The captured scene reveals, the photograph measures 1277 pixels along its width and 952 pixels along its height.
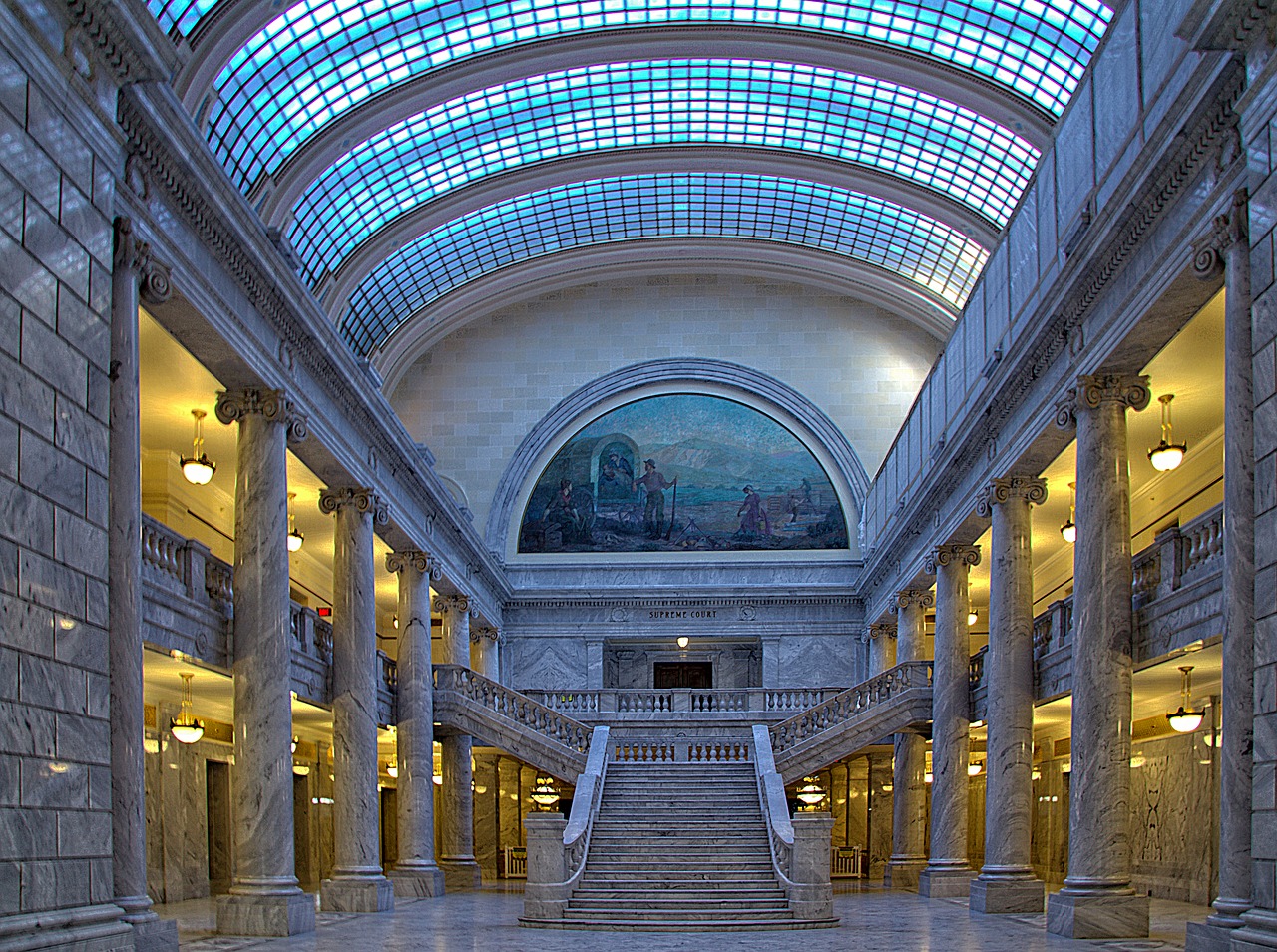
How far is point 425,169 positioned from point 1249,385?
2595cm

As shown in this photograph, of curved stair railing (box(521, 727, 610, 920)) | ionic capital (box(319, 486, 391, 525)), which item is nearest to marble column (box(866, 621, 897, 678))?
curved stair railing (box(521, 727, 610, 920))

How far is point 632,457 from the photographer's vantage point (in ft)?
147

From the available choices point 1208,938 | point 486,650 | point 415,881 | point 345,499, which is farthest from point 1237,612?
point 486,650

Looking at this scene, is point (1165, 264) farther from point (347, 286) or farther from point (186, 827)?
point (347, 286)

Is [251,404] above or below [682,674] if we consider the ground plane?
above

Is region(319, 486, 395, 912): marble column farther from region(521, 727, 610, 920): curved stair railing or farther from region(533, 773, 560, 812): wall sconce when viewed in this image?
region(533, 773, 560, 812): wall sconce

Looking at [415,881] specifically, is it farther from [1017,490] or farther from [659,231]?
[659,231]

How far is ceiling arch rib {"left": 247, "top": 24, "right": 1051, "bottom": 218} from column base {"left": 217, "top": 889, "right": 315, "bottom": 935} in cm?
1563

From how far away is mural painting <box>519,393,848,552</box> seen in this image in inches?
1738

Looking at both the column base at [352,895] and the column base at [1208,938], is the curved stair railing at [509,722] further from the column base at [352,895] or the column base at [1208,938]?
the column base at [1208,938]

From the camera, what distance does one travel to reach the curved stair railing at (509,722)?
3209 cm

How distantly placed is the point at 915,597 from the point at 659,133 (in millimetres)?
14106

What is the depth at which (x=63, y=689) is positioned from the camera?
12422 millimetres

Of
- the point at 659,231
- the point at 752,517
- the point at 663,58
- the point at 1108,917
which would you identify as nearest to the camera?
the point at 1108,917
